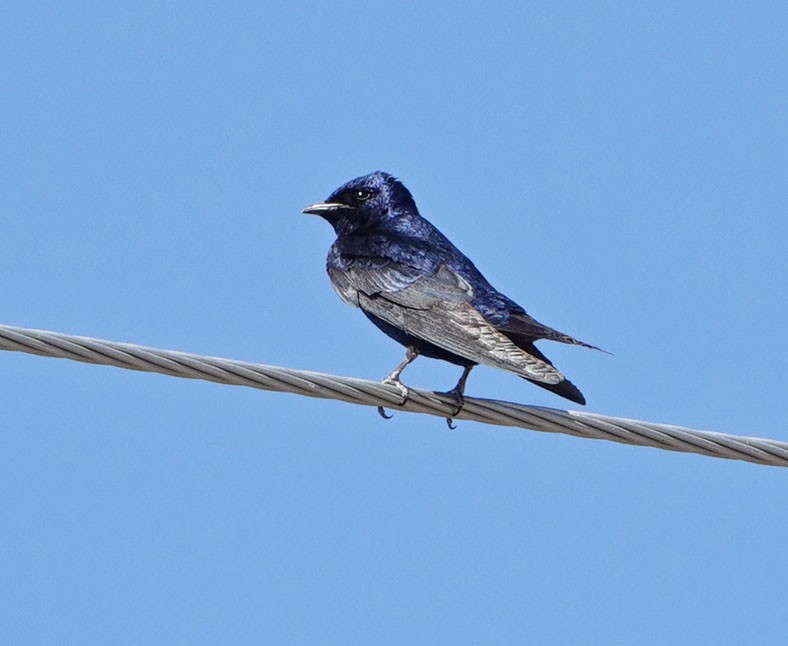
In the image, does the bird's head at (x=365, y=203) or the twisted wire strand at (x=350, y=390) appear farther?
the bird's head at (x=365, y=203)

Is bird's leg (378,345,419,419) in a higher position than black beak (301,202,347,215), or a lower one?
lower

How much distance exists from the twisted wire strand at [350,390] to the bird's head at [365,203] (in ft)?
10.5

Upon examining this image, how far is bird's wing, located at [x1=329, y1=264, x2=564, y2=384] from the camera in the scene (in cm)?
807

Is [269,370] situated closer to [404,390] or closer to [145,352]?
[145,352]

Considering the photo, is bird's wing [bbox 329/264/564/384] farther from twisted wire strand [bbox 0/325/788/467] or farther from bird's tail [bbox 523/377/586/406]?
twisted wire strand [bbox 0/325/788/467]

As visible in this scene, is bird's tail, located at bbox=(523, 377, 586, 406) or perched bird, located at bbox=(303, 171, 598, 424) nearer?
bird's tail, located at bbox=(523, 377, 586, 406)

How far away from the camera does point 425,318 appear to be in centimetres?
879

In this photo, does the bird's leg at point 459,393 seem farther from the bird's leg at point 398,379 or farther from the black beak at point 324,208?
the black beak at point 324,208

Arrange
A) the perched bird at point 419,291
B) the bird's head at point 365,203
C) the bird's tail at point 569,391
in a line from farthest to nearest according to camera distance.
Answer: the bird's head at point 365,203, the perched bird at point 419,291, the bird's tail at point 569,391

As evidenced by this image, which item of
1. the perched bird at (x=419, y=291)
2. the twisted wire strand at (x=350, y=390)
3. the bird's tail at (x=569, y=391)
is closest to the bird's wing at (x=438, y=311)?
the perched bird at (x=419, y=291)

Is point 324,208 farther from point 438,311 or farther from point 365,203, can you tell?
point 438,311

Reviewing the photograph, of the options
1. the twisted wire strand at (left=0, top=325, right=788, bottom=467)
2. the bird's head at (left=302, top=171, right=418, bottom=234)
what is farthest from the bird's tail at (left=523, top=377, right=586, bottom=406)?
the bird's head at (left=302, top=171, right=418, bottom=234)

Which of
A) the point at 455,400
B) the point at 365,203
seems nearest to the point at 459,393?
the point at 455,400

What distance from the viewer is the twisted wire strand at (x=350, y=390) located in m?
6.23
